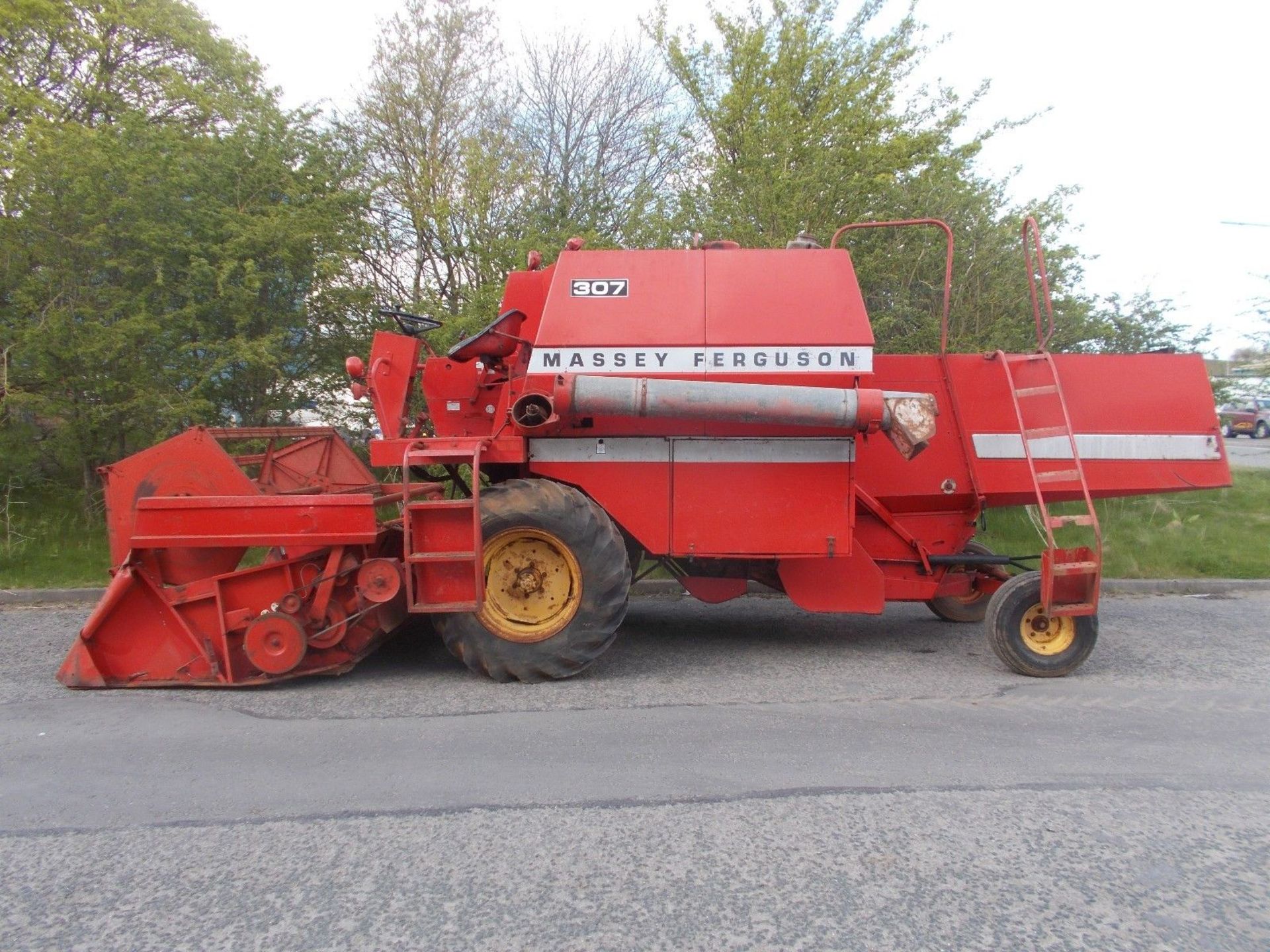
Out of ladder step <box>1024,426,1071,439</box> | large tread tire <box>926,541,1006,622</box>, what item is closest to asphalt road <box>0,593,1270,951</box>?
large tread tire <box>926,541,1006,622</box>

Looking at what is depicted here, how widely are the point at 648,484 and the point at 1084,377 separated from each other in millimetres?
3143

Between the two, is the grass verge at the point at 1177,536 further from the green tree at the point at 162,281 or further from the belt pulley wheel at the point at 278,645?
the green tree at the point at 162,281

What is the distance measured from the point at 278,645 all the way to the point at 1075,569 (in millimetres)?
4790

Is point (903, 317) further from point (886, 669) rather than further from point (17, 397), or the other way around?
point (17, 397)

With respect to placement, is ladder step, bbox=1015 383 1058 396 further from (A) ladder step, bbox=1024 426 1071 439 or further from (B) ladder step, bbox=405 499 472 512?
(B) ladder step, bbox=405 499 472 512

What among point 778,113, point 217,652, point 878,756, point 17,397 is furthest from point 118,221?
point 878,756

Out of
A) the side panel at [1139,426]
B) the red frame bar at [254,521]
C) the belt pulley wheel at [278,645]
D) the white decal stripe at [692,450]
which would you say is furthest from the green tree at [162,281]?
the side panel at [1139,426]

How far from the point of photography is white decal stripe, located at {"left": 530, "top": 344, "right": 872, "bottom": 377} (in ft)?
18.0

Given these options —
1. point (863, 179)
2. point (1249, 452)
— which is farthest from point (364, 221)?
point (1249, 452)

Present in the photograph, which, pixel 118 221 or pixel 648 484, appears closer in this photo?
pixel 648 484

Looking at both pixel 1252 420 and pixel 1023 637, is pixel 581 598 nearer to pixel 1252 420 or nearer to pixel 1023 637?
pixel 1023 637

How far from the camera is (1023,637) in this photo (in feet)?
18.2

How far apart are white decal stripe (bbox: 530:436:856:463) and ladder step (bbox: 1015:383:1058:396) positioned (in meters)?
1.27

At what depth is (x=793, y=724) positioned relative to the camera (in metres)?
4.63
